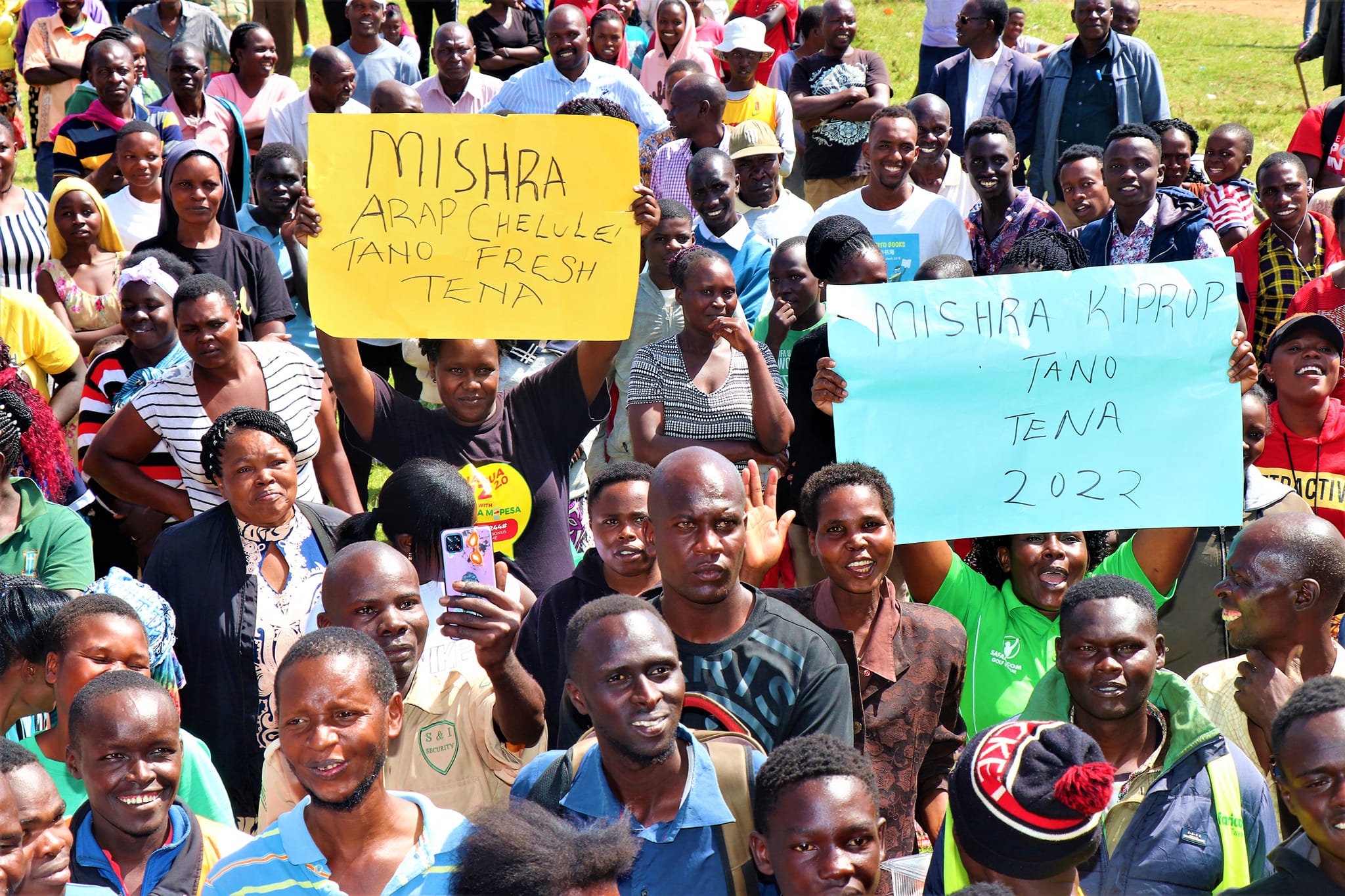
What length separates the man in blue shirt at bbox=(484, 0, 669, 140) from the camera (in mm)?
9625

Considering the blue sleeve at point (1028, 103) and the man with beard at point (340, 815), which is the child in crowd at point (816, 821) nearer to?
the man with beard at point (340, 815)

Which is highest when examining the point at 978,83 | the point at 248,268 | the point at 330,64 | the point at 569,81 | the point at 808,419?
the point at 330,64

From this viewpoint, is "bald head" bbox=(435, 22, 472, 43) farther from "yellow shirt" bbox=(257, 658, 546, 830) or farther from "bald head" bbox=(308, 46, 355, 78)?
"yellow shirt" bbox=(257, 658, 546, 830)

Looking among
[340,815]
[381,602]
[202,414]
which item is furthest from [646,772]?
[202,414]

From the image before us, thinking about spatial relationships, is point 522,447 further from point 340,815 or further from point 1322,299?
point 1322,299

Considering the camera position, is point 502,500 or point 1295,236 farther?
point 1295,236

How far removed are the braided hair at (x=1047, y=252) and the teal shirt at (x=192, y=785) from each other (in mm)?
4024

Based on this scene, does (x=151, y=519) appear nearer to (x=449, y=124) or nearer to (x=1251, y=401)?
(x=449, y=124)

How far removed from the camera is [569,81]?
31.8 feet

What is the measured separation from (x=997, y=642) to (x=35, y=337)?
14.6 ft

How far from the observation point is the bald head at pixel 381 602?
4031mm

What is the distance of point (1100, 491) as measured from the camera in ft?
15.8

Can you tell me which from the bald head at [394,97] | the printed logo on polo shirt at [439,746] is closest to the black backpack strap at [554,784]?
the printed logo on polo shirt at [439,746]

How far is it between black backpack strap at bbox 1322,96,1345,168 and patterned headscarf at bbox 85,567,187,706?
8.46 m
